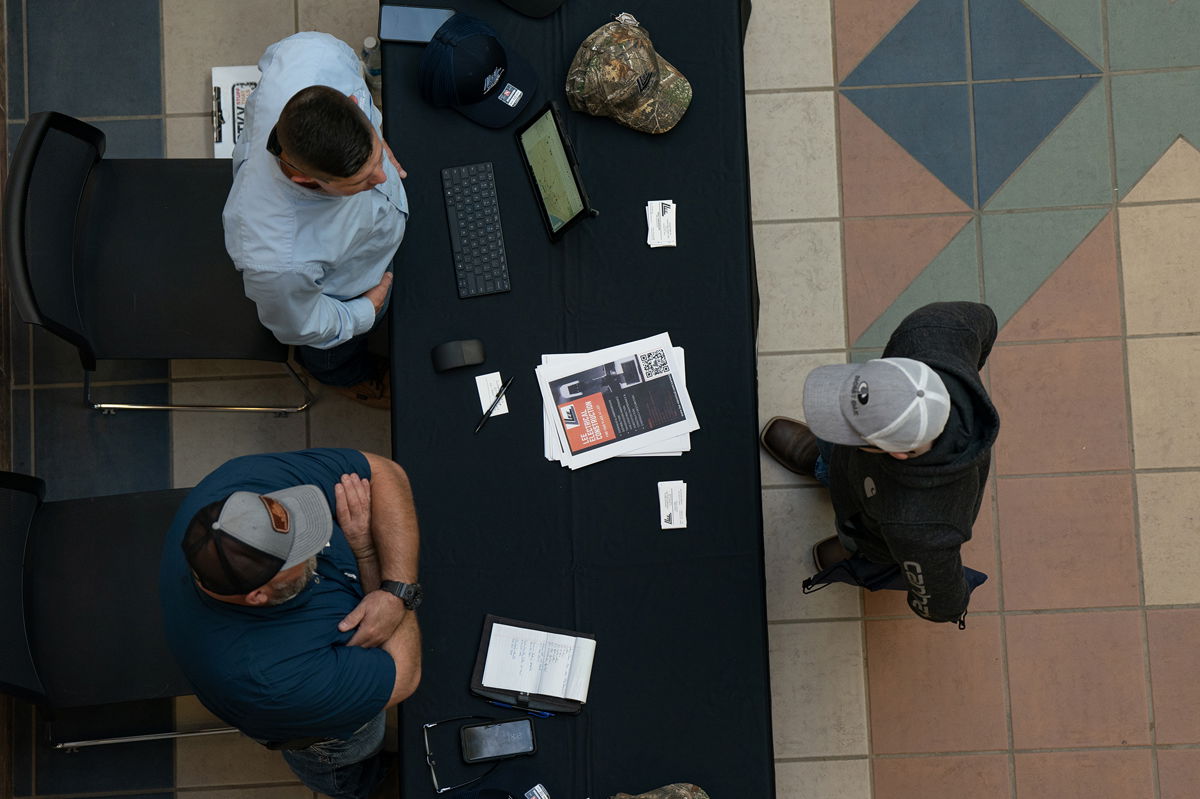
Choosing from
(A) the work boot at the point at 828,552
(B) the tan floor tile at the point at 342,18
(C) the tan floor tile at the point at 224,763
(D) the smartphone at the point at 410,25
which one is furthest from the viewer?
(B) the tan floor tile at the point at 342,18

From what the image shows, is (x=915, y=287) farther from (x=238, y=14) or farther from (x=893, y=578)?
(x=238, y=14)

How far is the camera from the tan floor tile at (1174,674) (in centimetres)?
304

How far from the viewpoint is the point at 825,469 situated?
282 cm

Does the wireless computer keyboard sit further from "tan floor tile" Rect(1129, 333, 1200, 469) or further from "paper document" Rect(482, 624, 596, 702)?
"tan floor tile" Rect(1129, 333, 1200, 469)

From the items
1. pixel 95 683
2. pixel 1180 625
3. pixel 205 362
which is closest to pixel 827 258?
pixel 1180 625

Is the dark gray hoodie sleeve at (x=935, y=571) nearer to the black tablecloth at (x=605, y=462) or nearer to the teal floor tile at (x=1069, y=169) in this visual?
the black tablecloth at (x=605, y=462)

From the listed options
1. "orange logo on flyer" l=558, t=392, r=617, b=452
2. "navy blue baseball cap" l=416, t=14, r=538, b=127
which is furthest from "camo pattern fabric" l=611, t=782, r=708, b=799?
"navy blue baseball cap" l=416, t=14, r=538, b=127

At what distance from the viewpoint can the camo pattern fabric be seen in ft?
7.16

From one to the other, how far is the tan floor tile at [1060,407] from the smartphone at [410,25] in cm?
214

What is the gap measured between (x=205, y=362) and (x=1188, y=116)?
3.62m

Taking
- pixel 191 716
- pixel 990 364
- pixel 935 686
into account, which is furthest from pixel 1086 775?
pixel 191 716

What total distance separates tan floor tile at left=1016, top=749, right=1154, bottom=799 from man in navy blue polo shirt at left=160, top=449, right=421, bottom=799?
2170 mm

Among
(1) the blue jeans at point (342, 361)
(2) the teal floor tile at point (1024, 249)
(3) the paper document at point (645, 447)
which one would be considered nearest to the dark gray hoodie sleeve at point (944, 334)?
(3) the paper document at point (645, 447)

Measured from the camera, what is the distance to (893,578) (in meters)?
2.63
